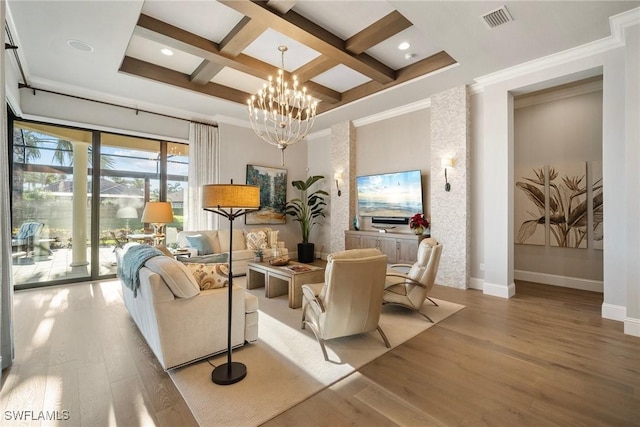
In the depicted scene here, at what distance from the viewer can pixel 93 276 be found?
531 cm

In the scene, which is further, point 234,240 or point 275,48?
point 234,240

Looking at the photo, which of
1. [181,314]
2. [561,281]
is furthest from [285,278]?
[561,281]

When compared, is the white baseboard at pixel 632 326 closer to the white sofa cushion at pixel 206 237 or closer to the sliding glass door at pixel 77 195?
the white sofa cushion at pixel 206 237

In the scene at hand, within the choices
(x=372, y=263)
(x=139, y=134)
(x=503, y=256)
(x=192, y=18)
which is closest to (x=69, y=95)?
(x=139, y=134)

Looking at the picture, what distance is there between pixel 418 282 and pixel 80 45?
5.13m

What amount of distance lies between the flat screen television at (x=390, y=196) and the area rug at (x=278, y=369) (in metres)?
2.61

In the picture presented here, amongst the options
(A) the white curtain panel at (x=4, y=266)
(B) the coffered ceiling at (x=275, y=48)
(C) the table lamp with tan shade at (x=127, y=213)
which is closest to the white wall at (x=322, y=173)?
(B) the coffered ceiling at (x=275, y=48)

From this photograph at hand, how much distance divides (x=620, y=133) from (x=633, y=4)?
135 cm

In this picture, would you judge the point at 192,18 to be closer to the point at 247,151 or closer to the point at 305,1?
the point at 305,1

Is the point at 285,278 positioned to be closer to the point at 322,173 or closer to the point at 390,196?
the point at 390,196

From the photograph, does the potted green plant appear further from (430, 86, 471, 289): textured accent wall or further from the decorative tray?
(430, 86, 471, 289): textured accent wall

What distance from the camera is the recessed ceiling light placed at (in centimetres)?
353

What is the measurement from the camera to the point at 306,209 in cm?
779

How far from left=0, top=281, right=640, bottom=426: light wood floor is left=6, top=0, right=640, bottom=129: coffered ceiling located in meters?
3.40
